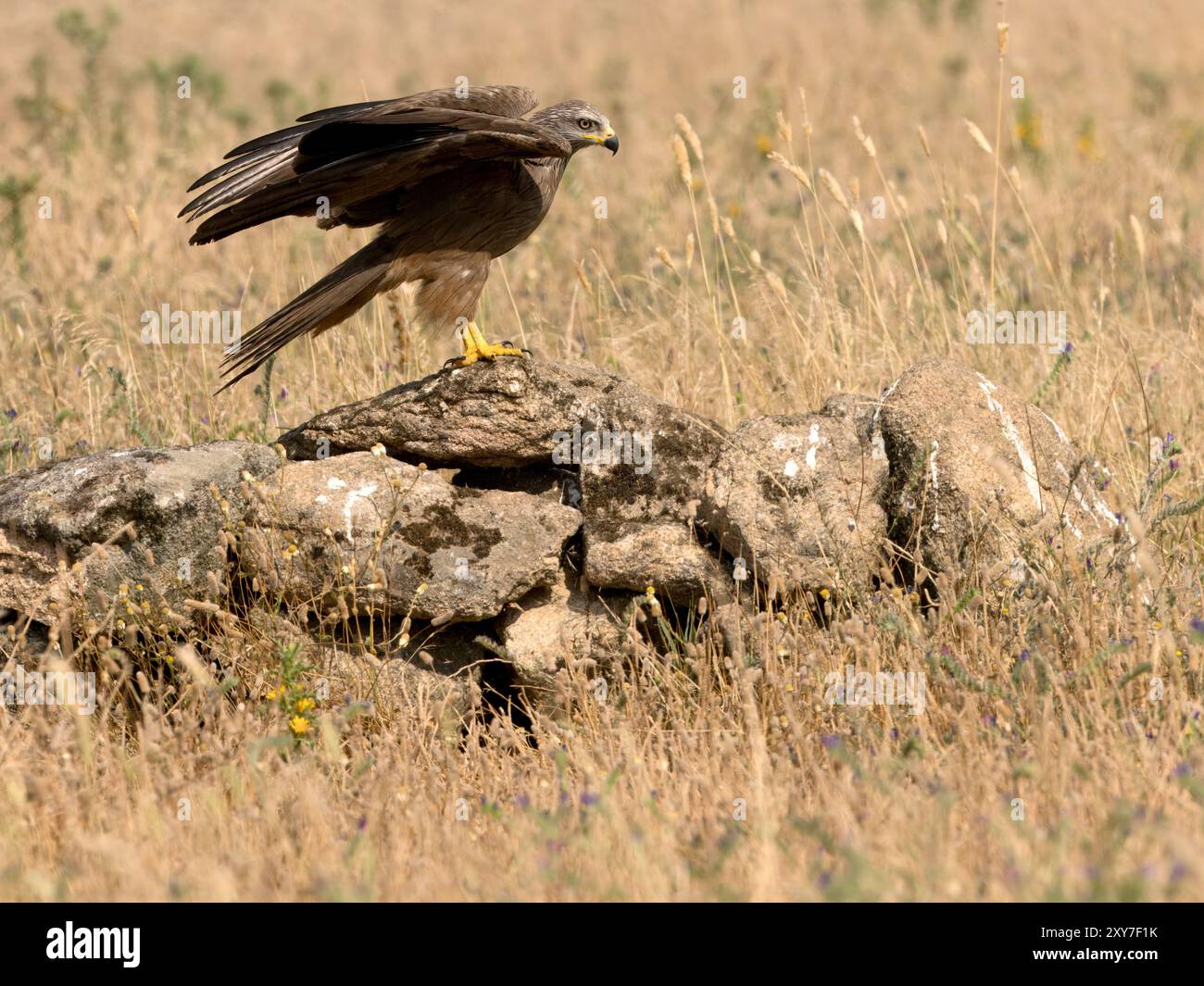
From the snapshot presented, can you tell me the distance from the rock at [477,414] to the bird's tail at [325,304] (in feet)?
1.02

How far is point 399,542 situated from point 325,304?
2.87 feet

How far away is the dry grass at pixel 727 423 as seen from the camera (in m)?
2.86

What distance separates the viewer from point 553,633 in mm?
4195

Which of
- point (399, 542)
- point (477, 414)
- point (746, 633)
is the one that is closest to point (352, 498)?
point (399, 542)

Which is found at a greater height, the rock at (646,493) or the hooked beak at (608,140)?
the hooked beak at (608,140)

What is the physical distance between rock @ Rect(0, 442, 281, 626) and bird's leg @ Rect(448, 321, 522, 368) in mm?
896

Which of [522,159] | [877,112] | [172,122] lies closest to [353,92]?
[172,122]

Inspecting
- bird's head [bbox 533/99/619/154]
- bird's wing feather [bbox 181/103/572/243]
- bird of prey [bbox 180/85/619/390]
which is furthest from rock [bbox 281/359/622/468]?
bird's head [bbox 533/99/619/154]

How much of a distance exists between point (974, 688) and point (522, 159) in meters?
2.15

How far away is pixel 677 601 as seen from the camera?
4254 mm

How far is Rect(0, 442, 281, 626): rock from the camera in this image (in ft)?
12.7

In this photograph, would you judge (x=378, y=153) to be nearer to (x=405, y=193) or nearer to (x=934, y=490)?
(x=405, y=193)

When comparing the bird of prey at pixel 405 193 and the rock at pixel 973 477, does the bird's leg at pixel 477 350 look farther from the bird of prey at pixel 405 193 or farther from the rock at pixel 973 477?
the rock at pixel 973 477

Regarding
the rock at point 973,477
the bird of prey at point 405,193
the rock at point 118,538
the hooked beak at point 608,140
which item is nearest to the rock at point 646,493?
the bird of prey at point 405,193
